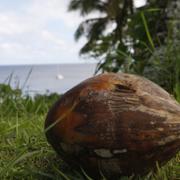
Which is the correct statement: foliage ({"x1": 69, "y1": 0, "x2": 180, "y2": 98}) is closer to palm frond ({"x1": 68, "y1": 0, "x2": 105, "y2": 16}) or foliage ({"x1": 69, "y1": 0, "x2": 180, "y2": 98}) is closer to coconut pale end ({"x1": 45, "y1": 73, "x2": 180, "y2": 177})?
coconut pale end ({"x1": 45, "y1": 73, "x2": 180, "y2": 177})

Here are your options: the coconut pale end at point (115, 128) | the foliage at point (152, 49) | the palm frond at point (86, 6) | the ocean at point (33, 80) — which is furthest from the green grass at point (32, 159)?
the palm frond at point (86, 6)

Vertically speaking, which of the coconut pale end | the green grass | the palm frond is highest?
the palm frond

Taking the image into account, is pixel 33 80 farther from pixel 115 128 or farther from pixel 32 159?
pixel 115 128

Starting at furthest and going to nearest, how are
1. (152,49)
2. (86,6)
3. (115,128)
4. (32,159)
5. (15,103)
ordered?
(86,6) → (152,49) → (15,103) → (32,159) → (115,128)

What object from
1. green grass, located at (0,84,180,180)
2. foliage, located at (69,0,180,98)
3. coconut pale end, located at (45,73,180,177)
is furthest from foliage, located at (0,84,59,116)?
coconut pale end, located at (45,73,180,177)

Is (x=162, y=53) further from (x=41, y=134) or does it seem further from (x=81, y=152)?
(x=81, y=152)

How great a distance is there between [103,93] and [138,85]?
6.2 inches

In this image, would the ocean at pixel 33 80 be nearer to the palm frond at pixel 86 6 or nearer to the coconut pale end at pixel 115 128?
the coconut pale end at pixel 115 128

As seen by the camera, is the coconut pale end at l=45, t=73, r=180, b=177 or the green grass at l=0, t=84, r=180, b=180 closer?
the coconut pale end at l=45, t=73, r=180, b=177

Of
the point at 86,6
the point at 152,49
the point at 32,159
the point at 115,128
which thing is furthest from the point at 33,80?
the point at 86,6

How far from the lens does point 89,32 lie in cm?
3284

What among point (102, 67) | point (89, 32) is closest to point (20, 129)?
point (102, 67)

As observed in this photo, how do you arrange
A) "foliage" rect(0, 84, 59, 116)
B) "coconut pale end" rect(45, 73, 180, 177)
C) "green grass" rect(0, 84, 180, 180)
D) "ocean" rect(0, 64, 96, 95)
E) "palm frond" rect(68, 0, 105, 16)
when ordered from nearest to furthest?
1. "coconut pale end" rect(45, 73, 180, 177)
2. "green grass" rect(0, 84, 180, 180)
3. "ocean" rect(0, 64, 96, 95)
4. "foliage" rect(0, 84, 59, 116)
5. "palm frond" rect(68, 0, 105, 16)

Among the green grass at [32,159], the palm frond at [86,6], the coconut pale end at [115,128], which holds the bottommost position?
the green grass at [32,159]
